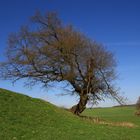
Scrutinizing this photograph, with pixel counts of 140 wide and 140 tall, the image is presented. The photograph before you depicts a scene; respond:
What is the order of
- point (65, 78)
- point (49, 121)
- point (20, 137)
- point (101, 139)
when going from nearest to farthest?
point (20, 137), point (101, 139), point (49, 121), point (65, 78)

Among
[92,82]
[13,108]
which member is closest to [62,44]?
[92,82]

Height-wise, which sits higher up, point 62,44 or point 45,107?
point 62,44

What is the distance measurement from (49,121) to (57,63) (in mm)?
17928

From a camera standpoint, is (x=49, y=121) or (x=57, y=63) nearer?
(x=49, y=121)

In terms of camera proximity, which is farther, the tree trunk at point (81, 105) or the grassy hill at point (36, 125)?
the tree trunk at point (81, 105)

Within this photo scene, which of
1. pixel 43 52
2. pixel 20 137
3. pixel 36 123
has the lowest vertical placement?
pixel 20 137

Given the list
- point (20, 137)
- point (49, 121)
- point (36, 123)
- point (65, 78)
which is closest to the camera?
point (20, 137)

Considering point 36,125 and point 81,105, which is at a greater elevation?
point 81,105

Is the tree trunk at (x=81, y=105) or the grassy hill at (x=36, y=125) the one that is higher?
the tree trunk at (x=81, y=105)

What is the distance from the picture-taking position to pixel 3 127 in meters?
19.2

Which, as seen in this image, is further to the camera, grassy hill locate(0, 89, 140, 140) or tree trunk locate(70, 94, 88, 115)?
tree trunk locate(70, 94, 88, 115)

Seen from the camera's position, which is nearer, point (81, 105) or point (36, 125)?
point (36, 125)

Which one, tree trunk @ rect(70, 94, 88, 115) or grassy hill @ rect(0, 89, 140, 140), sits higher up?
tree trunk @ rect(70, 94, 88, 115)

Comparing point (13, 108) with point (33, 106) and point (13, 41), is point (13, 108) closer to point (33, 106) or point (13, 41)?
point (33, 106)
